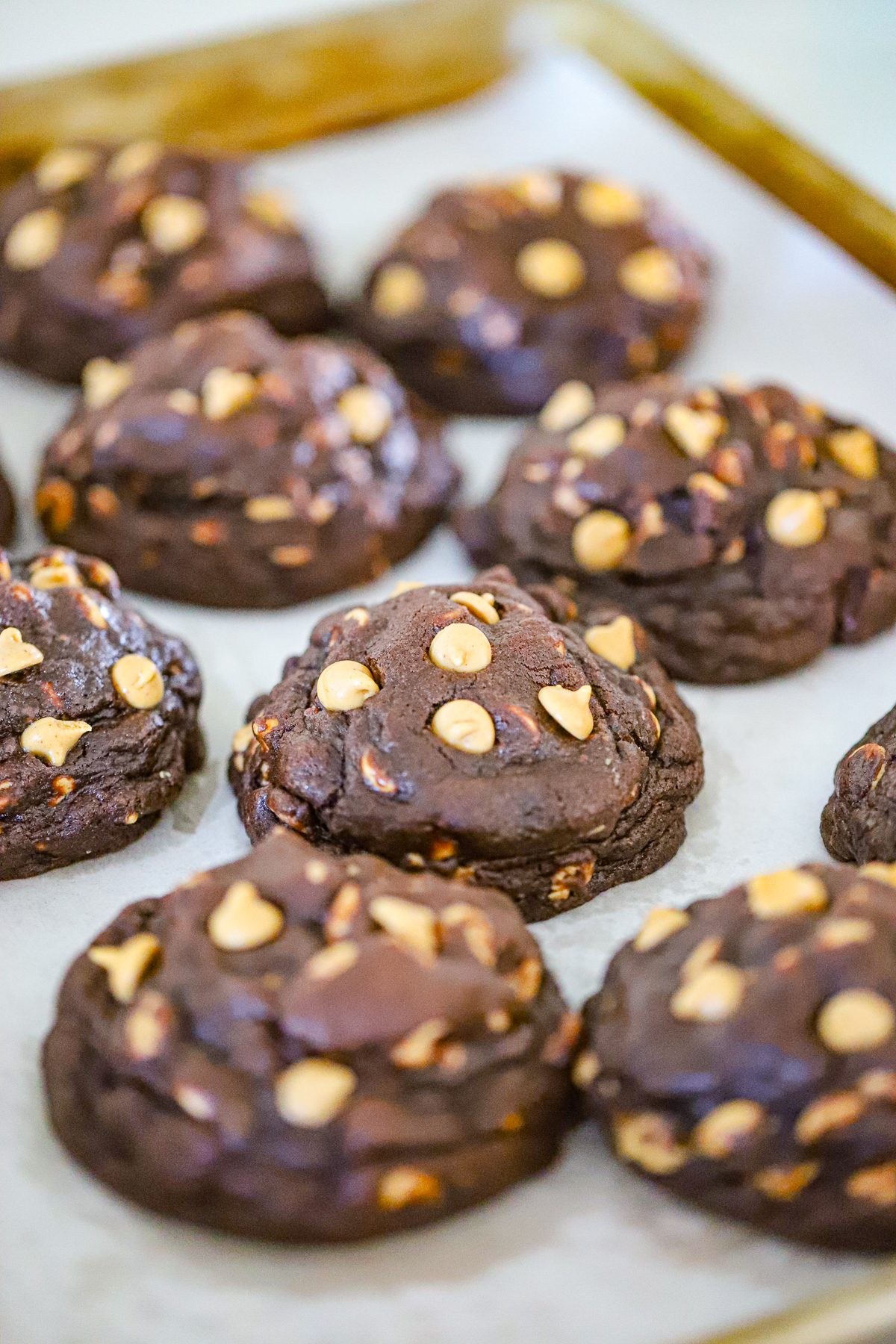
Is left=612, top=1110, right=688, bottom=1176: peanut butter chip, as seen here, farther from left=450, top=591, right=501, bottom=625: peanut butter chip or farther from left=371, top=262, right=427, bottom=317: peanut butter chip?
left=371, top=262, right=427, bottom=317: peanut butter chip

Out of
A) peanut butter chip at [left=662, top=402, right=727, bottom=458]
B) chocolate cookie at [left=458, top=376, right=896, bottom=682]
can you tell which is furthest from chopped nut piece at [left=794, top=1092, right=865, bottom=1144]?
peanut butter chip at [left=662, top=402, right=727, bottom=458]

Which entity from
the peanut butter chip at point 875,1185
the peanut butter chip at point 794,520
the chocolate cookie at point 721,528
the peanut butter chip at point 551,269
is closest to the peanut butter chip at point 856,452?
the chocolate cookie at point 721,528

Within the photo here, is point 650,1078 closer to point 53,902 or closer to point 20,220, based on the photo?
point 53,902

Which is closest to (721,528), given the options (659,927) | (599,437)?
(599,437)

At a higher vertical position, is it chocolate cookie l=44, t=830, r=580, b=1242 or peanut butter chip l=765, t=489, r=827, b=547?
peanut butter chip l=765, t=489, r=827, b=547

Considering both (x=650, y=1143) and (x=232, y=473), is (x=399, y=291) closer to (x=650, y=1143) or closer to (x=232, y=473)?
(x=232, y=473)

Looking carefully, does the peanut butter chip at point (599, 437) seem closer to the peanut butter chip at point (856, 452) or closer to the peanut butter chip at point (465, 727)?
the peanut butter chip at point (856, 452)
